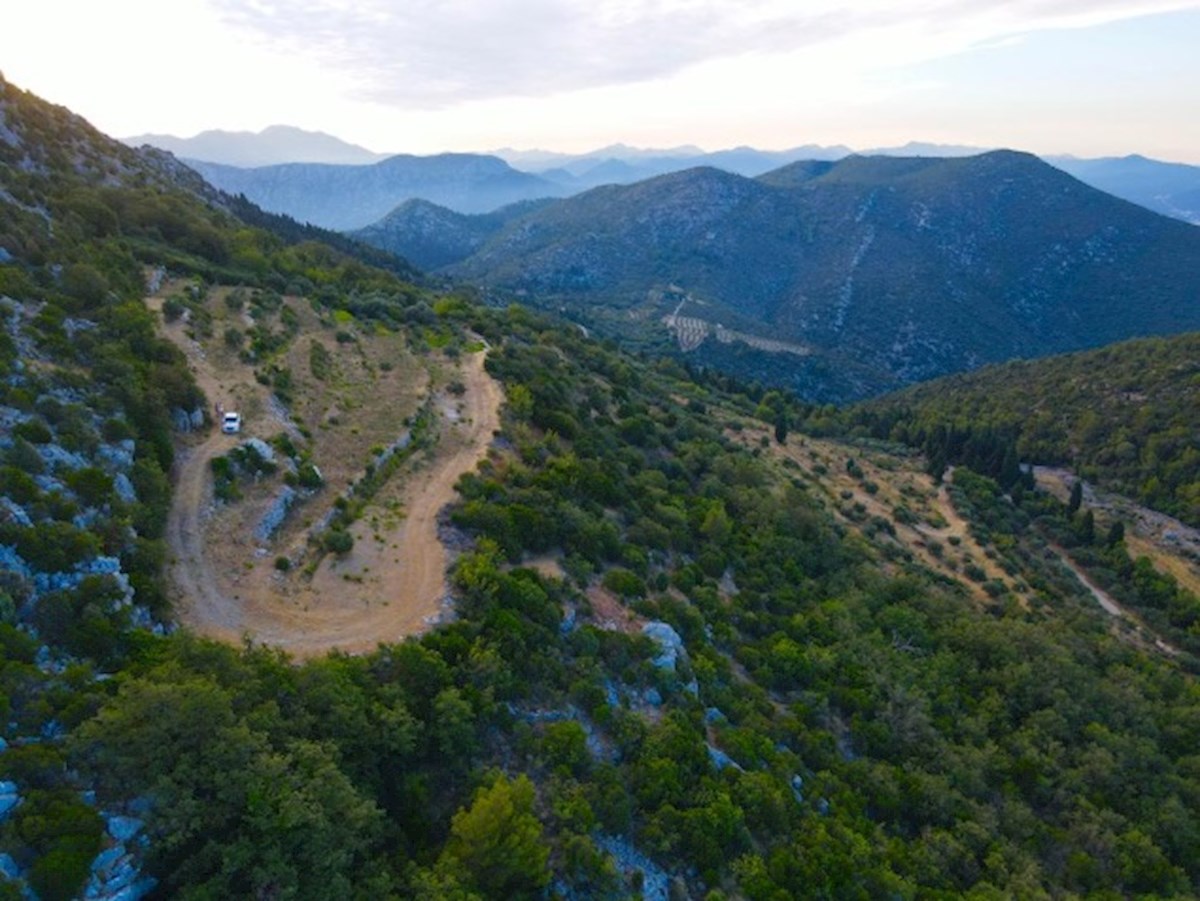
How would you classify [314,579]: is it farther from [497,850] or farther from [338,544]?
[497,850]

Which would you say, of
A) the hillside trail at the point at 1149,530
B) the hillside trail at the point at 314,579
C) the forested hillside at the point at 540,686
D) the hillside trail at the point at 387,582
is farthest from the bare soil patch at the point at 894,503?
the hillside trail at the point at 314,579

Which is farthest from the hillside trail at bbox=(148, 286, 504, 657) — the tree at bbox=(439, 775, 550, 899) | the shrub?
the tree at bbox=(439, 775, 550, 899)

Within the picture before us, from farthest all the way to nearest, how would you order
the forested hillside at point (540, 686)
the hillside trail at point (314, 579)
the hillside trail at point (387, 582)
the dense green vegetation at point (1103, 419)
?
the dense green vegetation at point (1103, 419) → the hillside trail at point (387, 582) → the hillside trail at point (314, 579) → the forested hillside at point (540, 686)

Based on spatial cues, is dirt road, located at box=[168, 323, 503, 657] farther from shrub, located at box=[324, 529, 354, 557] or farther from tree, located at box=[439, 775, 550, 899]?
tree, located at box=[439, 775, 550, 899]

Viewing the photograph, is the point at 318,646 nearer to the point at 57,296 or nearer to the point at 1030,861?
the point at 57,296

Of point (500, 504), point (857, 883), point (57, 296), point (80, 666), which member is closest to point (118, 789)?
point (80, 666)

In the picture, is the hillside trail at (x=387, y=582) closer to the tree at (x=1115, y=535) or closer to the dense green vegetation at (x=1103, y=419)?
the dense green vegetation at (x=1103, y=419)

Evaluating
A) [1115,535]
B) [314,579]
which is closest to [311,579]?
[314,579]
